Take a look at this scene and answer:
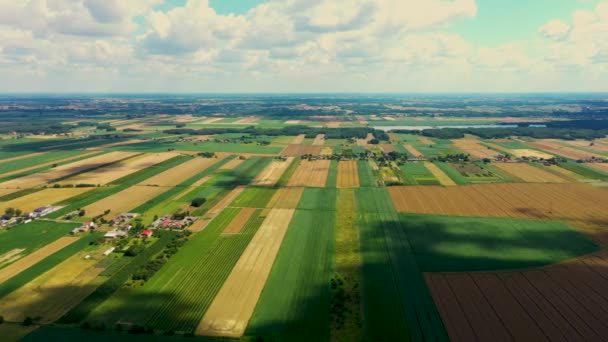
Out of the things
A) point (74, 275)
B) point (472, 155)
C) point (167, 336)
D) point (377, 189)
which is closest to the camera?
point (167, 336)

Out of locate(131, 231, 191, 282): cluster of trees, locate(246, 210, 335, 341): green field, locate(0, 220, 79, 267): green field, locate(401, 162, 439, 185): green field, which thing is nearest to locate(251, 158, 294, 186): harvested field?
locate(246, 210, 335, 341): green field

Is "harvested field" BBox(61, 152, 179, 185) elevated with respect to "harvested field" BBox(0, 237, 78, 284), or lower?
elevated

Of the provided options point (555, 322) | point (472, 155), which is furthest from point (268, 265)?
point (472, 155)

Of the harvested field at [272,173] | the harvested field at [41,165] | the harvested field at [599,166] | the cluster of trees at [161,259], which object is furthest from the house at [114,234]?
the harvested field at [599,166]

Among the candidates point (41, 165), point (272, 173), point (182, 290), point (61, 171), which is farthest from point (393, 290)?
point (41, 165)

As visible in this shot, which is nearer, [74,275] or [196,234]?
[74,275]

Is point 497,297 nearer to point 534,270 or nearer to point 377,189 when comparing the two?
point 534,270

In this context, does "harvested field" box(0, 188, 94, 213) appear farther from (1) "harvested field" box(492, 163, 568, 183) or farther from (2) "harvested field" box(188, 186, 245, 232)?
(1) "harvested field" box(492, 163, 568, 183)
